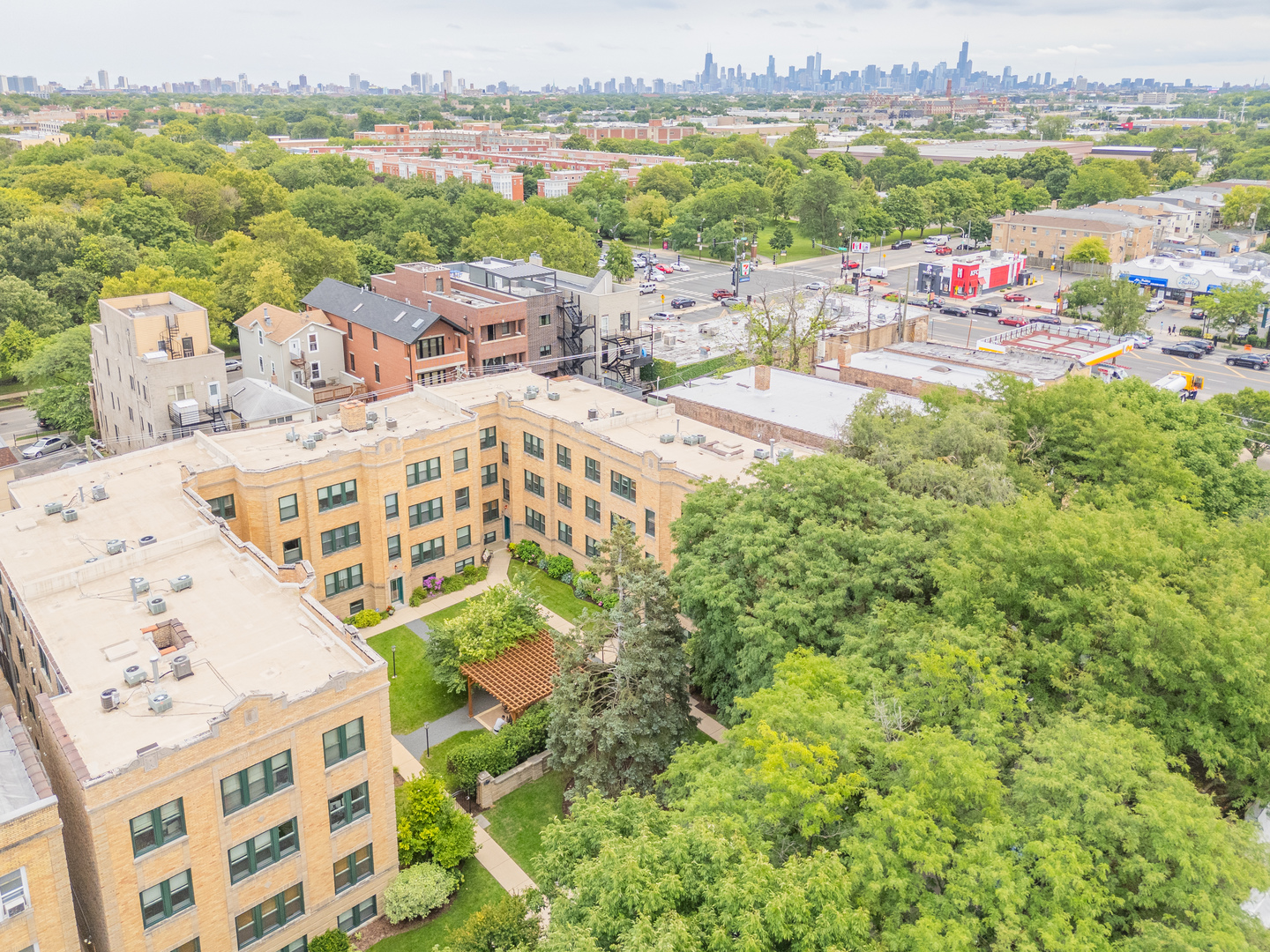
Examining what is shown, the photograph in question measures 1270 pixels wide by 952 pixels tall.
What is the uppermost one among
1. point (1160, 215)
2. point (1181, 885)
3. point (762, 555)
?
point (1160, 215)

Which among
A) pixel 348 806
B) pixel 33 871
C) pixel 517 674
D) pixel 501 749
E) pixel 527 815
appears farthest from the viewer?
pixel 517 674

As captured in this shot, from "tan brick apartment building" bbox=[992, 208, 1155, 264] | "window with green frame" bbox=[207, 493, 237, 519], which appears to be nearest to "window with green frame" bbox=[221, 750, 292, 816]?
"window with green frame" bbox=[207, 493, 237, 519]

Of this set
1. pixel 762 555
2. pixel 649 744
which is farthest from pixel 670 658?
pixel 762 555

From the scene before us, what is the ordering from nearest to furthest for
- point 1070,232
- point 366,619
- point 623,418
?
point 366,619 < point 623,418 < point 1070,232

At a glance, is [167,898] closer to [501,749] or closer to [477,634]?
[501,749]

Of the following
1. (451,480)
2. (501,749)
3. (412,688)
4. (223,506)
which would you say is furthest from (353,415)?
(501,749)

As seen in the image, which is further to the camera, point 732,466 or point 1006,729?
point 732,466

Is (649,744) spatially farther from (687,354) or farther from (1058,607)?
(687,354)
